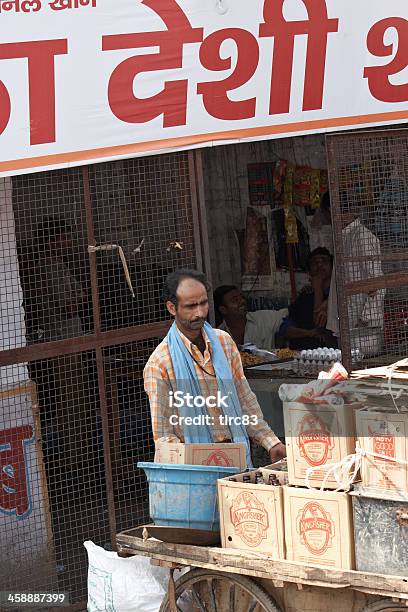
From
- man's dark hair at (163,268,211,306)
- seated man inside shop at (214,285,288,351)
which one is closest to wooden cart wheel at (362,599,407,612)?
man's dark hair at (163,268,211,306)

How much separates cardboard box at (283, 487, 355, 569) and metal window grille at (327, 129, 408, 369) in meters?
2.62

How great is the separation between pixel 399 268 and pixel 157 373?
127 inches

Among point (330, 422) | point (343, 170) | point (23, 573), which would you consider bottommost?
point (23, 573)

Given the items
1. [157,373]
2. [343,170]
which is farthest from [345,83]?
[157,373]

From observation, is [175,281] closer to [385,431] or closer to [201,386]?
[201,386]

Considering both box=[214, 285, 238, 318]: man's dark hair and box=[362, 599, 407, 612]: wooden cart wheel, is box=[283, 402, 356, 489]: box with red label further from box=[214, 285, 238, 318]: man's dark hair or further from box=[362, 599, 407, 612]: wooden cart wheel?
box=[214, 285, 238, 318]: man's dark hair

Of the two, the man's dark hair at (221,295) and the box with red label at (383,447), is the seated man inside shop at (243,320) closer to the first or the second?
the man's dark hair at (221,295)

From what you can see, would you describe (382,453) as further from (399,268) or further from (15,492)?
(399,268)

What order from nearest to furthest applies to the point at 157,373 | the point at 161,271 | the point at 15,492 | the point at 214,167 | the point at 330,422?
the point at 330,422, the point at 157,373, the point at 15,492, the point at 161,271, the point at 214,167

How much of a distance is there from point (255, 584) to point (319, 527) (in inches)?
16.7

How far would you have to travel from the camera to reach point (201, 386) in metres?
5.32

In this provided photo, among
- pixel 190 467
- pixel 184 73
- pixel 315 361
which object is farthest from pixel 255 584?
pixel 315 361

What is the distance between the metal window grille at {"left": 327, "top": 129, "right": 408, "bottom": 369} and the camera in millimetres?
7031

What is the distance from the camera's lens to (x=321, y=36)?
6.91 metres
